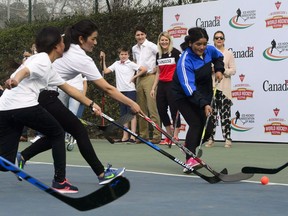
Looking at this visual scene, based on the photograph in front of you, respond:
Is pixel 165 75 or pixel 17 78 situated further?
pixel 165 75

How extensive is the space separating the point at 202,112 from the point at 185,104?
200mm

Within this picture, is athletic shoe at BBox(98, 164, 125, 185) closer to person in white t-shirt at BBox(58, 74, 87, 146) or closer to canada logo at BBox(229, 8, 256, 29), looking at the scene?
person in white t-shirt at BBox(58, 74, 87, 146)

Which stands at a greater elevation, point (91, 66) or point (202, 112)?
point (91, 66)

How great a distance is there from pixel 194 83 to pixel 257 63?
4724mm

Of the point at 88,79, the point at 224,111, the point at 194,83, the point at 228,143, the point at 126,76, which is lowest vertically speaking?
the point at 228,143

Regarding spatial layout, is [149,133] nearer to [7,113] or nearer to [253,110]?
[253,110]

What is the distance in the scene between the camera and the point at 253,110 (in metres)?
12.9

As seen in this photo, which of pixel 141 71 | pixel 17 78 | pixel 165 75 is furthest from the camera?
pixel 141 71

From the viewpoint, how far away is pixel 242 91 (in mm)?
13000

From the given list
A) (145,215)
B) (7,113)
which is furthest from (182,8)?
(145,215)

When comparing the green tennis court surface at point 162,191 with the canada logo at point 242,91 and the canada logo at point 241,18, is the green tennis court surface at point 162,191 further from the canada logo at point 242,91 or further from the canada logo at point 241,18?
the canada logo at point 241,18

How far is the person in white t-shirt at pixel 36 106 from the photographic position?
21.1 feet

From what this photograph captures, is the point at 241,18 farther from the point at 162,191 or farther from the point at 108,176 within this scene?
the point at 162,191

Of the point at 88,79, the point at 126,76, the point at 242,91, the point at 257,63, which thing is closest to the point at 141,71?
the point at 126,76
